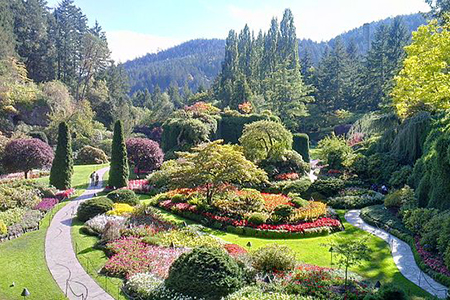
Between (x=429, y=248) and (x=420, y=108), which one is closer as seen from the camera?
(x=429, y=248)

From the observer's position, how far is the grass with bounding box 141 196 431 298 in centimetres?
1187

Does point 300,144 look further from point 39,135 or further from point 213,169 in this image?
point 39,135

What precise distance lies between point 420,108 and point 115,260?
24.1 m

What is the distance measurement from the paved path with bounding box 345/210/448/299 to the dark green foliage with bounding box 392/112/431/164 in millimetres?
8538

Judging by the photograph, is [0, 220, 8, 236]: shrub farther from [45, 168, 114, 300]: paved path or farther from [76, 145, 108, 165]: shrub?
[76, 145, 108, 165]: shrub

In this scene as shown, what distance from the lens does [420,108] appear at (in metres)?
26.6

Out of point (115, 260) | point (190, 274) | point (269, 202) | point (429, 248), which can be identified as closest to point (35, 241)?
point (115, 260)

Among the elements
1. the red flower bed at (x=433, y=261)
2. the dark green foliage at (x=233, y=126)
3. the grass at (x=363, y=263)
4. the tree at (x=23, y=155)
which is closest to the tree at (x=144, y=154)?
the tree at (x=23, y=155)

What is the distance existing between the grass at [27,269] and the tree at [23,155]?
10921 mm

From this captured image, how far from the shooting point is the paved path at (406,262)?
1130cm

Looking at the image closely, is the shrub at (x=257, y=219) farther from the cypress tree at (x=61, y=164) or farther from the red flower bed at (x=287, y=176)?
the cypress tree at (x=61, y=164)

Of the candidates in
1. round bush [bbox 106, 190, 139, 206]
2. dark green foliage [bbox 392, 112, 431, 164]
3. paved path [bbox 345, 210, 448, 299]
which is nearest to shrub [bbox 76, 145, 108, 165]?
round bush [bbox 106, 190, 139, 206]

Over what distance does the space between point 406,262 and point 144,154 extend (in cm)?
2121

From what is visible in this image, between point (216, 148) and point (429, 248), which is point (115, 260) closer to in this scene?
point (216, 148)
